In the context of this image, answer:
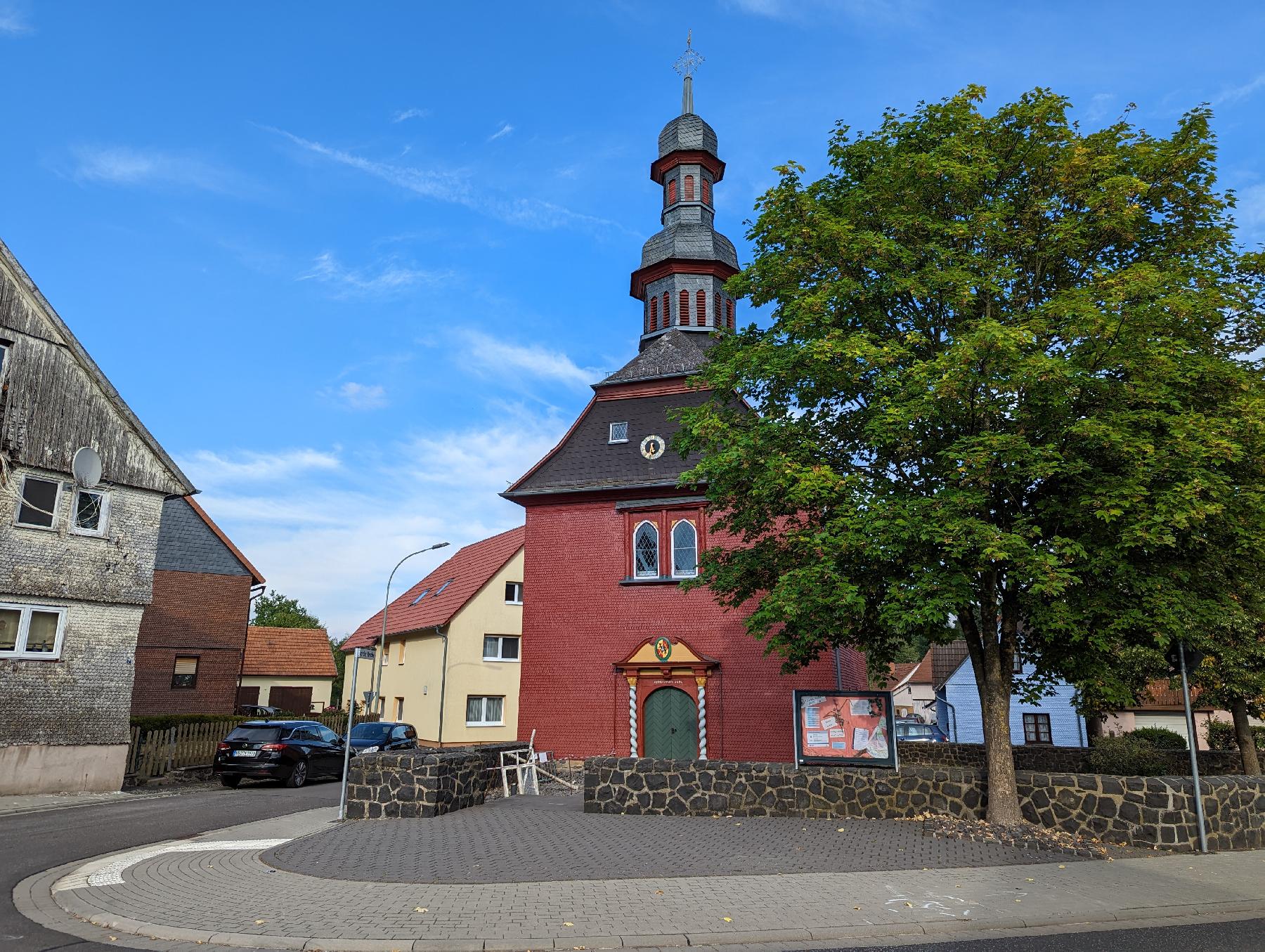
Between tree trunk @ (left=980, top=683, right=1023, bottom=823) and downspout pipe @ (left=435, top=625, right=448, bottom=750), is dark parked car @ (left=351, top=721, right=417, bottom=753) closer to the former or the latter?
downspout pipe @ (left=435, top=625, right=448, bottom=750)

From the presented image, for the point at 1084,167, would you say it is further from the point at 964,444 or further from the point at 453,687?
the point at 453,687

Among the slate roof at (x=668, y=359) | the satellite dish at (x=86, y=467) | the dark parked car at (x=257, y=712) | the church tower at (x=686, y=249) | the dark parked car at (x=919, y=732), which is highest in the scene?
the church tower at (x=686, y=249)

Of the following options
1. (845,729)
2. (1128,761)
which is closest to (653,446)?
(845,729)

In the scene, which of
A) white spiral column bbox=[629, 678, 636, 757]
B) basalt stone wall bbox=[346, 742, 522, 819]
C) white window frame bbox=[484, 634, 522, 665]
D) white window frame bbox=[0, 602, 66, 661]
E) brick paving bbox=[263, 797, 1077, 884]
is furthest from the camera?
white window frame bbox=[484, 634, 522, 665]

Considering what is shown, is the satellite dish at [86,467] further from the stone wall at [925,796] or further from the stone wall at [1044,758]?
the stone wall at [1044,758]

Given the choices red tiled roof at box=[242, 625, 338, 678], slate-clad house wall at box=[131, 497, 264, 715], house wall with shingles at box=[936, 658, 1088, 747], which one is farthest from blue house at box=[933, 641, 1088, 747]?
red tiled roof at box=[242, 625, 338, 678]

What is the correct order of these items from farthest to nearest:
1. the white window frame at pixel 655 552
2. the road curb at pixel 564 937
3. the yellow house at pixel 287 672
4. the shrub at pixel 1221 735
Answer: the yellow house at pixel 287 672 < the shrub at pixel 1221 735 < the white window frame at pixel 655 552 < the road curb at pixel 564 937

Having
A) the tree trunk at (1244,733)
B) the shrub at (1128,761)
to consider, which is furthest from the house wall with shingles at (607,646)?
the tree trunk at (1244,733)

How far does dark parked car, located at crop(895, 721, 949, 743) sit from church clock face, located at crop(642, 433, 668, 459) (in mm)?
17976

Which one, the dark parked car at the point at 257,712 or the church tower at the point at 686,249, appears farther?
the dark parked car at the point at 257,712

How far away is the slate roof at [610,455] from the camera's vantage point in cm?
2383

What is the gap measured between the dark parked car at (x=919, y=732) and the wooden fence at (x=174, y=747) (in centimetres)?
2479

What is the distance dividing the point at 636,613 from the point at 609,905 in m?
14.5

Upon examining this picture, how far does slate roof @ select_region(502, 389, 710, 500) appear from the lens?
78.2 ft
